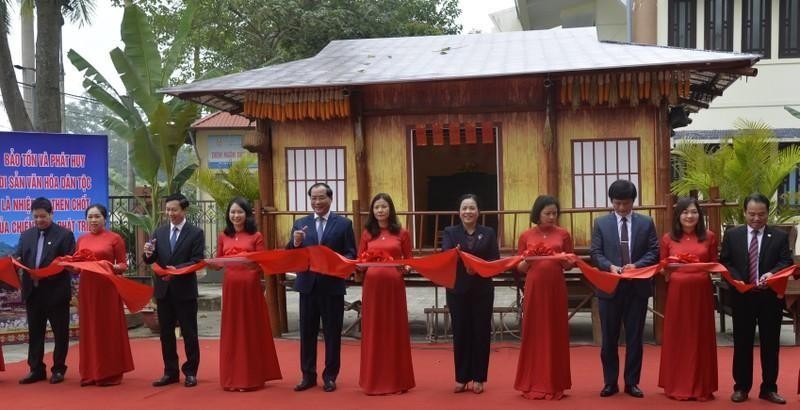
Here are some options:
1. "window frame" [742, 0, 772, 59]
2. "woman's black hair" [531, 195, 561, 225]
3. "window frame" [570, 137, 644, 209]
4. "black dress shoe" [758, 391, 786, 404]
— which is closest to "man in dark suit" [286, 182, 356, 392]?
"woman's black hair" [531, 195, 561, 225]

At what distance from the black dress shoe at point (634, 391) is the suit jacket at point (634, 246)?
0.71 m

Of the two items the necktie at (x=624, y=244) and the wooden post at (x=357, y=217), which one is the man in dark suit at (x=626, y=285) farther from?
the wooden post at (x=357, y=217)

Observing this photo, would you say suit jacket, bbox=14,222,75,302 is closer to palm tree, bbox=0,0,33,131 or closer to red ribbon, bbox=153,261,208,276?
red ribbon, bbox=153,261,208,276

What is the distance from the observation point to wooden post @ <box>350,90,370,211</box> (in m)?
10.6

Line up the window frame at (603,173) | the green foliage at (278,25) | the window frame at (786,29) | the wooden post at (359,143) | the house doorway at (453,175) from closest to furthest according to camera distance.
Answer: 1. the window frame at (603,173)
2. the wooden post at (359,143)
3. the house doorway at (453,175)
4. the window frame at (786,29)
5. the green foliage at (278,25)

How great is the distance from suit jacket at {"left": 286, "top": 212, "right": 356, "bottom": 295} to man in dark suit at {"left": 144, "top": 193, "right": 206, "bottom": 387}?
2.96ft

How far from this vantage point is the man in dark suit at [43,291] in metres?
7.54

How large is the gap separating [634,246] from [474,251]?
48.3 inches

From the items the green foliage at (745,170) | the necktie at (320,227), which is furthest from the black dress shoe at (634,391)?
the green foliage at (745,170)

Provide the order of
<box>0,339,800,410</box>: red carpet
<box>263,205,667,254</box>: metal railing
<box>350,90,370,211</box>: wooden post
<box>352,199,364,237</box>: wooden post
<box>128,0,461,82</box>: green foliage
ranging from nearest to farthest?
<box>0,339,800,410</box>: red carpet, <box>352,199,364,237</box>: wooden post, <box>263,205,667,254</box>: metal railing, <box>350,90,370,211</box>: wooden post, <box>128,0,461,82</box>: green foliage

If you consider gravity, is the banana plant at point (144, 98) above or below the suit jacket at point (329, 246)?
above

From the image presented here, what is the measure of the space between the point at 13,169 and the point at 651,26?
12857 mm

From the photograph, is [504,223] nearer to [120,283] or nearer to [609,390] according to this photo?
[609,390]

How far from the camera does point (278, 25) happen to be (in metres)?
22.2
